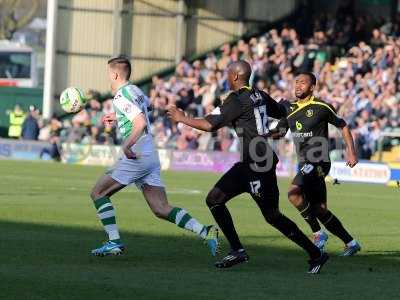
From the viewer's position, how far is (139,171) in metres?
13.3

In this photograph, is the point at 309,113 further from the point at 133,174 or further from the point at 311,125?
the point at 133,174

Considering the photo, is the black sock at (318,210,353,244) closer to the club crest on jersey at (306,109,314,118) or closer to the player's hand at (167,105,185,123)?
the club crest on jersey at (306,109,314,118)

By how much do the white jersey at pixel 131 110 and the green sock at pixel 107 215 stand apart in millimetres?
658

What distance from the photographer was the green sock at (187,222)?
13203 mm

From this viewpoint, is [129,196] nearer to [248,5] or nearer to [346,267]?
[346,267]

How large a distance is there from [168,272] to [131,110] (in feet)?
6.52

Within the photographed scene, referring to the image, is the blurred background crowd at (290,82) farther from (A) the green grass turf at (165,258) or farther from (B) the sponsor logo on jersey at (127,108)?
(B) the sponsor logo on jersey at (127,108)

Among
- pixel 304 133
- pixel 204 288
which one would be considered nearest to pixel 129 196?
pixel 304 133

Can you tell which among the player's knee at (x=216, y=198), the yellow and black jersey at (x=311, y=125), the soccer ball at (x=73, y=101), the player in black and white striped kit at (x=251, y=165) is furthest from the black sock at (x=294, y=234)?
the soccer ball at (x=73, y=101)

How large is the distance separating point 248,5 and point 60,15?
7384mm

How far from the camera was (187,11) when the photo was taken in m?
45.6

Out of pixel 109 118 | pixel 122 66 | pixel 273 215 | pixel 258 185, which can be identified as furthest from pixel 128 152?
pixel 273 215

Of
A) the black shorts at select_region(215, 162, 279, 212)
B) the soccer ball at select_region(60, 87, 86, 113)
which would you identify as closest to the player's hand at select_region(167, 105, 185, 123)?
the black shorts at select_region(215, 162, 279, 212)

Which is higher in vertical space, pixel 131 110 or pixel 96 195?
pixel 131 110
